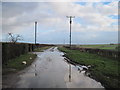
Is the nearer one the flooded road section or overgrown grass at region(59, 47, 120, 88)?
the flooded road section

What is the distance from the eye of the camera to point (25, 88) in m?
6.84

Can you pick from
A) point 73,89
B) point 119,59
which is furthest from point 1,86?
point 119,59

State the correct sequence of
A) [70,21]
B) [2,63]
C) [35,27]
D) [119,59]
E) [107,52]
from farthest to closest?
1. [35,27]
2. [70,21]
3. [107,52]
4. [119,59]
5. [2,63]

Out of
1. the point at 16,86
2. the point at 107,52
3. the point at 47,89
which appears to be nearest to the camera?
the point at 47,89

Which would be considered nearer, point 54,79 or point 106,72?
point 54,79

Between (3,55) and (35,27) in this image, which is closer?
(3,55)

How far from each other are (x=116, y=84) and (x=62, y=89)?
259 cm

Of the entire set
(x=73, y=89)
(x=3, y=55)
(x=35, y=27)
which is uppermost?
(x=35, y=27)

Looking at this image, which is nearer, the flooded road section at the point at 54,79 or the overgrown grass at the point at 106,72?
the flooded road section at the point at 54,79

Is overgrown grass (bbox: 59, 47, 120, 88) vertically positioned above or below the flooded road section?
above

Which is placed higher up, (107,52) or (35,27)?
(35,27)

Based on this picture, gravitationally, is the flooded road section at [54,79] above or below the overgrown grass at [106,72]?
below

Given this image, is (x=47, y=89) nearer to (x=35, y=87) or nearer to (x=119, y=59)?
(x=35, y=87)

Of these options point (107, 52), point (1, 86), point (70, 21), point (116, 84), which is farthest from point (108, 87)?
point (70, 21)
